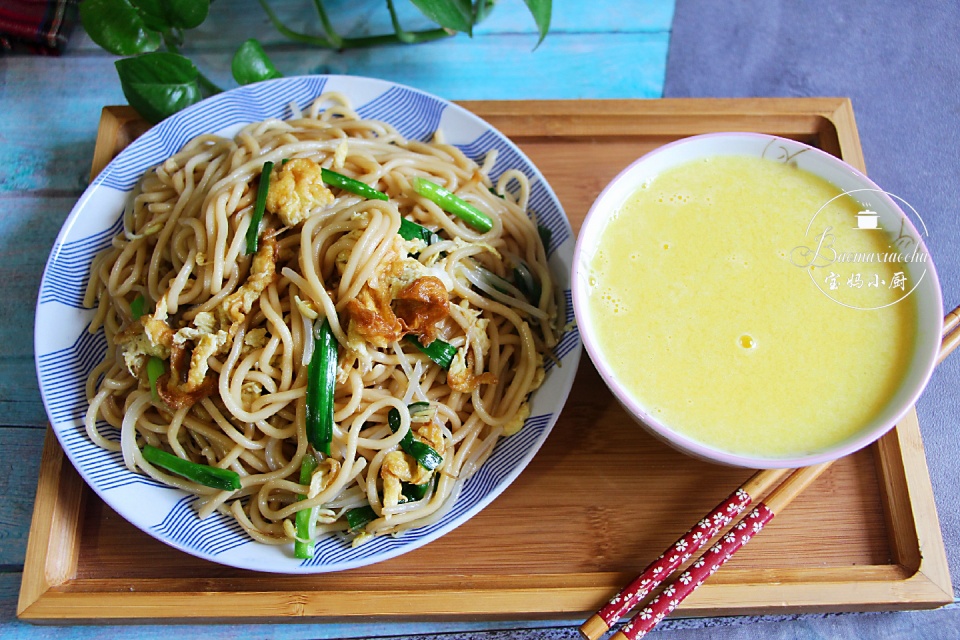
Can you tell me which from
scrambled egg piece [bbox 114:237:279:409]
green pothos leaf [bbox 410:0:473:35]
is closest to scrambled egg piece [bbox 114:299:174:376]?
scrambled egg piece [bbox 114:237:279:409]

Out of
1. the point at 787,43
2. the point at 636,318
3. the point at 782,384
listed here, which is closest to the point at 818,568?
the point at 782,384

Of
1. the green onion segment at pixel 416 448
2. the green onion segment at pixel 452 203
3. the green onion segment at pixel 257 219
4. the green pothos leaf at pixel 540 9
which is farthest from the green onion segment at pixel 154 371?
the green pothos leaf at pixel 540 9

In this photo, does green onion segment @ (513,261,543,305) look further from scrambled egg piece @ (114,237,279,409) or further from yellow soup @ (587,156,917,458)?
scrambled egg piece @ (114,237,279,409)

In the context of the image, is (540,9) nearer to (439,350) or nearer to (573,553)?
(439,350)

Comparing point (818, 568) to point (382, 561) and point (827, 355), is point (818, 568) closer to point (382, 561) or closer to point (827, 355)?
point (827, 355)

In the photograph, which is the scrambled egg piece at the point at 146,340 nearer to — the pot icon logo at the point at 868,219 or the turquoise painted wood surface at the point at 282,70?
the turquoise painted wood surface at the point at 282,70

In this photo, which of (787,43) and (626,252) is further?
(787,43)
